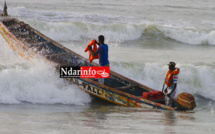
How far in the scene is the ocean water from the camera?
21.4 ft

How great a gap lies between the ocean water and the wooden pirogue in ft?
1.03

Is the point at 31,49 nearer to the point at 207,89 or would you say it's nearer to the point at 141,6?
the point at 207,89

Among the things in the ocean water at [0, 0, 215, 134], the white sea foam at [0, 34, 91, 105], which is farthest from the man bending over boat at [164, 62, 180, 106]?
the white sea foam at [0, 34, 91, 105]

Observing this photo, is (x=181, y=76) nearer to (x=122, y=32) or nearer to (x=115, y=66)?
(x=115, y=66)

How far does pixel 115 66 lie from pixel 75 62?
2.20 meters

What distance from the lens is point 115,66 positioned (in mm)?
12695

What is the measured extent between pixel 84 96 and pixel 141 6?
20567 millimetres

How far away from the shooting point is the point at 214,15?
89.4 ft

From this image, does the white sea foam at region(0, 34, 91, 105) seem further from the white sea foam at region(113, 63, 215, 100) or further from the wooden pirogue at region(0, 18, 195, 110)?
the white sea foam at region(113, 63, 215, 100)

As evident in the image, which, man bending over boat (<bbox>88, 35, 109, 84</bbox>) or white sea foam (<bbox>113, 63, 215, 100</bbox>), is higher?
man bending over boat (<bbox>88, 35, 109, 84</bbox>)

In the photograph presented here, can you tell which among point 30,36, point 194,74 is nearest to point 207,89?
point 194,74

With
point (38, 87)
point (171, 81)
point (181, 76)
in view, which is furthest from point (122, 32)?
point (171, 81)

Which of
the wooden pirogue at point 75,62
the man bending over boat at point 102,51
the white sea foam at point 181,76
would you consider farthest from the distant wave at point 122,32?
the man bending over boat at point 102,51

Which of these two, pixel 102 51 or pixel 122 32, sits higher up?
pixel 122 32
